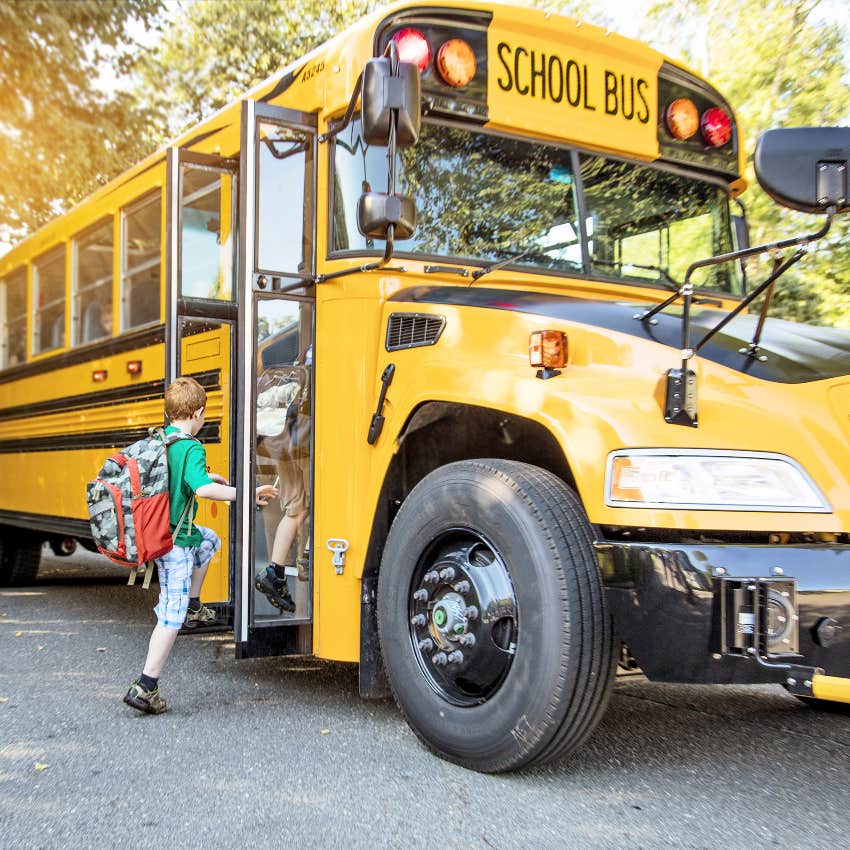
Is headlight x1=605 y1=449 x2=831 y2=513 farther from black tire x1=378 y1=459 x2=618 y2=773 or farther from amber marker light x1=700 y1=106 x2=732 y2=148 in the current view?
amber marker light x1=700 y1=106 x2=732 y2=148

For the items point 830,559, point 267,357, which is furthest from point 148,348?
point 830,559

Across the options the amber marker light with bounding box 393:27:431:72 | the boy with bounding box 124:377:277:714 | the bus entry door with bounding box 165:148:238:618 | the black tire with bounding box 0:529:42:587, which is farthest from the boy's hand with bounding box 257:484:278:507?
the black tire with bounding box 0:529:42:587

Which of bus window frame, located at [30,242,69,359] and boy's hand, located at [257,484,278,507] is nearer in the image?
boy's hand, located at [257,484,278,507]

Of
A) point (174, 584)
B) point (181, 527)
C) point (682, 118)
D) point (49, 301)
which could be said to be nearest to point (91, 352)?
point (49, 301)

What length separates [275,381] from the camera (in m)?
3.99

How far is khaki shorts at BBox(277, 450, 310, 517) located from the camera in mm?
3922

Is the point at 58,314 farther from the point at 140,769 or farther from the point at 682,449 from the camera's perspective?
the point at 682,449

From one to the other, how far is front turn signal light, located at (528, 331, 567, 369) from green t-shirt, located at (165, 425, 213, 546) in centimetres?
151

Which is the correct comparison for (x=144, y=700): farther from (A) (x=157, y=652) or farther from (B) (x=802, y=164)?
(B) (x=802, y=164)

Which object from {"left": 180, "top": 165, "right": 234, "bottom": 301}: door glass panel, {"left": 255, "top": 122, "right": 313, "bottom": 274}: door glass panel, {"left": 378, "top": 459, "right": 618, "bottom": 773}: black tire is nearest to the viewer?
{"left": 378, "top": 459, "right": 618, "bottom": 773}: black tire

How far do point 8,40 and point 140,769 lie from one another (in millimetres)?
A: 11612

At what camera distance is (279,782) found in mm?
3023

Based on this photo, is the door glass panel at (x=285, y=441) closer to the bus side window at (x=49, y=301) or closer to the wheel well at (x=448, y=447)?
the wheel well at (x=448, y=447)

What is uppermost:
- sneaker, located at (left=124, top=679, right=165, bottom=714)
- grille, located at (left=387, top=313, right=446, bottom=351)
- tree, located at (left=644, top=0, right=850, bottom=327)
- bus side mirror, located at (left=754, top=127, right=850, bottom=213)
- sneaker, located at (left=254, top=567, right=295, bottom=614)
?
tree, located at (left=644, top=0, right=850, bottom=327)
